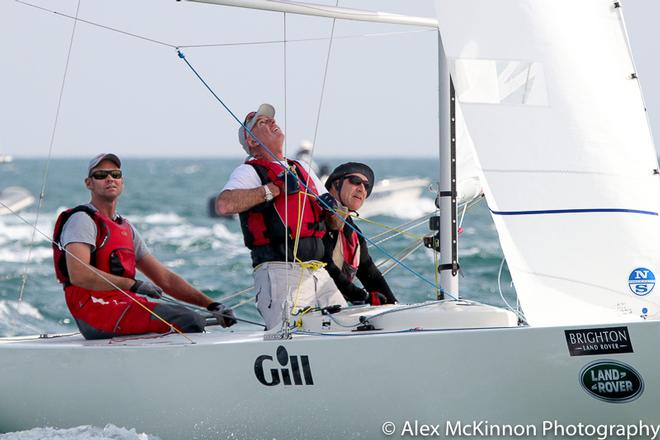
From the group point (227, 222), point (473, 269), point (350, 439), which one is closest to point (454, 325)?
point (350, 439)

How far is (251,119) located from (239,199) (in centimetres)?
48

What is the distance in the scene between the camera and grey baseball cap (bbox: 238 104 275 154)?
479 cm

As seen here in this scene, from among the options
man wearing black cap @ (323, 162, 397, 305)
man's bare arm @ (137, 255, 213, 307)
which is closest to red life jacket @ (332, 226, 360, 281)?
man wearing black cap @ (323, 162, 397, 305)

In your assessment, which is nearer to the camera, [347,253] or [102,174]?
[102,174]

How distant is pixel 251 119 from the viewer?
487cm

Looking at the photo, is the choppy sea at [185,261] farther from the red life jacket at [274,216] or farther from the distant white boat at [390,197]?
the red life jacket at [274,216]

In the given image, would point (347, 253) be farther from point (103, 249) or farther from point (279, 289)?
point (103, 249)

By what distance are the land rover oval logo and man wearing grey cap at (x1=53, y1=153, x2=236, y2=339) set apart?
161cm

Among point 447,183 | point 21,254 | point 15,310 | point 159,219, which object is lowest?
point 447,183

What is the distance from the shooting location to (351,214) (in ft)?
15.7

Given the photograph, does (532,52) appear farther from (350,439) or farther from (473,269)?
(473,269)

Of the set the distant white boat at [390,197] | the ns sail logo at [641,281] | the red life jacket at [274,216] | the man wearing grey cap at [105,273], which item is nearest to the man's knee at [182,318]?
the man wearing grey cap at [105,273]

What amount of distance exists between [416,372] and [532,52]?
46.2 inches

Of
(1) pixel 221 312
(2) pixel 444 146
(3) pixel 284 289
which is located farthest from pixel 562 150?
(1) pixel 221 312
